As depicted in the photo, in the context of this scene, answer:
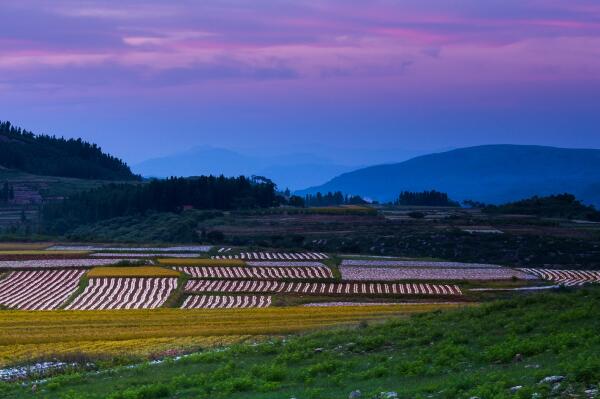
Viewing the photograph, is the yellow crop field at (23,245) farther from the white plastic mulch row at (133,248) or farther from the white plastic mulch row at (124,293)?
the white plastic mulch row at (124,293)

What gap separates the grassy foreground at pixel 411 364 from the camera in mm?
15852

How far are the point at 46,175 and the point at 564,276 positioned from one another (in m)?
149

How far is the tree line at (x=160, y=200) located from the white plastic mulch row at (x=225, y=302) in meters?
81.8

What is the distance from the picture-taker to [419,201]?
19688 cm

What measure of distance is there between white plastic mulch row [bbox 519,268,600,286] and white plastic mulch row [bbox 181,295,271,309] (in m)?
19.9

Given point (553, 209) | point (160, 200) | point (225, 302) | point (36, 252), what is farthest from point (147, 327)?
point (160, 200)

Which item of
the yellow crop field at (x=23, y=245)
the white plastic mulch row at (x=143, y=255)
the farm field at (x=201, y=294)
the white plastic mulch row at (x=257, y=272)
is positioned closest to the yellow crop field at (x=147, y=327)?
the farm field at (x=201, y=294)

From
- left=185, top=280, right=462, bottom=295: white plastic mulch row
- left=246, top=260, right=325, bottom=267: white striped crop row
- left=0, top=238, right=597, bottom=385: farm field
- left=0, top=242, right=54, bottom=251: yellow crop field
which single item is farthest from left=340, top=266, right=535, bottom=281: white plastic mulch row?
left=0, top=242, right=54, bottom=251: yellow crop field

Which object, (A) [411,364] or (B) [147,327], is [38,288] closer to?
(B) [147,327]

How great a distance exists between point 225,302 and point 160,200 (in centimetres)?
8658

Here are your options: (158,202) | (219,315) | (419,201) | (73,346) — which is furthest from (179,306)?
(419,201)

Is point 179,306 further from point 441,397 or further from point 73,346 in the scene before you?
point 441,397

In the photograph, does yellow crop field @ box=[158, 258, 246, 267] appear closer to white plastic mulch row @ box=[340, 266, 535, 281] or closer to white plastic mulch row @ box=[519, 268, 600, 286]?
white plastic mulch row @ box=[340, 266, 535, 281]

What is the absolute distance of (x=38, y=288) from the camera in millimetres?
60562
